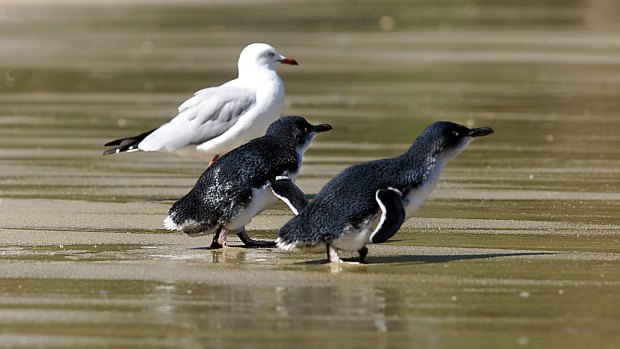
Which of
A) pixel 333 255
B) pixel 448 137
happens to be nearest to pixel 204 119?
pixel 448 137

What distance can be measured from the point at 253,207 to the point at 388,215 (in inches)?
50.1

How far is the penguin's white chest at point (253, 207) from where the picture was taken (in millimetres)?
9594

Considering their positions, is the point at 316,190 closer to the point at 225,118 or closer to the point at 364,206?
the point at 225,118

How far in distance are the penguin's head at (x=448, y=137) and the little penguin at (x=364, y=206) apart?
85 millimetres

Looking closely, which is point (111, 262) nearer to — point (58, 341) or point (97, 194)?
point (58, 341)

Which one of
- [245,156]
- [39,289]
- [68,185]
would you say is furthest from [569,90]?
[39,289]

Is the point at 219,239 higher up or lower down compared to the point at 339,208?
lower down

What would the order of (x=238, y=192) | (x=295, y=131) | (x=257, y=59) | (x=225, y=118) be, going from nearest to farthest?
(x=238, y=192)
(x=295, y=131)
(x=225, y=118)
(x=257, y=59)

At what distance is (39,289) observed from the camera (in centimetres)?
802

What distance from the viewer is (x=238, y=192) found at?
9562 millimetres

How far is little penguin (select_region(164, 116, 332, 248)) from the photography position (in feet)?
31.4

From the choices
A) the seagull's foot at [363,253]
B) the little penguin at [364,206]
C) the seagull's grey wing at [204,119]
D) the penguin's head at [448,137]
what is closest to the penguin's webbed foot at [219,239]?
the little penguin at [364,206]

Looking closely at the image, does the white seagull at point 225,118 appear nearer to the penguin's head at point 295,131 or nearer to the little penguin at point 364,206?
the penguin's head at point 295,131

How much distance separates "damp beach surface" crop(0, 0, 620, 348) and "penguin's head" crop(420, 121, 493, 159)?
65cm
